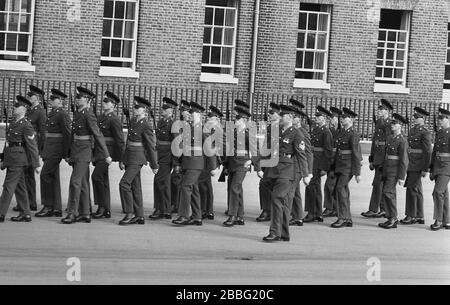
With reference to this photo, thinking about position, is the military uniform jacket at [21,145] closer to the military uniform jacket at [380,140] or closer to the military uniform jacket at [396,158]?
the military uniform jacket at [396,158]

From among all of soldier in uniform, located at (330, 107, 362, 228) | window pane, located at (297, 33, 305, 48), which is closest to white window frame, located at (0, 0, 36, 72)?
window pane, located at (297, 33, 305, 48)

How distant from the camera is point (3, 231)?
15641 mm

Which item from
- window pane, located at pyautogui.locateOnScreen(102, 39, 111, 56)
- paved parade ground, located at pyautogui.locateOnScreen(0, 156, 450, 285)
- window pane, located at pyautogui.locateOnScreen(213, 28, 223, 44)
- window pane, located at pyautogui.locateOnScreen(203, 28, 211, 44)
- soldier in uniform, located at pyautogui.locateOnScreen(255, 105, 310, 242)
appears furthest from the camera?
window pane, located at pyautogui.locateOnScreen(213, 28, 223, 44)

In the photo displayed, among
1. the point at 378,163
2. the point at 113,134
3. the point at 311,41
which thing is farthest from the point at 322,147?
the point at 311,41

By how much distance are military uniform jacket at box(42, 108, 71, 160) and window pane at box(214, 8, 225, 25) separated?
1043 cm

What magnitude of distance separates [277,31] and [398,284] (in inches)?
594

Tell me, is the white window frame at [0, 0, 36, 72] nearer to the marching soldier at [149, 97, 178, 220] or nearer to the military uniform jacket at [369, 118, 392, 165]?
the marching soldier at [149, 97, 178, 220]

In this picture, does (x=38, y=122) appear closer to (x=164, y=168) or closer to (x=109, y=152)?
(x=109, y=152)

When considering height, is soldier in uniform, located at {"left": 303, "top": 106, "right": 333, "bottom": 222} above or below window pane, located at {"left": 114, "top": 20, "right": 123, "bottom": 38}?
below

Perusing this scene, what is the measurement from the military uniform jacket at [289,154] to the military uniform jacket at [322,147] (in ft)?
7.49

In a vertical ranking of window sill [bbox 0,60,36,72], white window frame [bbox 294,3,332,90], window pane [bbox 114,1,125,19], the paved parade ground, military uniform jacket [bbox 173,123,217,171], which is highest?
window pane [bbox 114,1,125,19]

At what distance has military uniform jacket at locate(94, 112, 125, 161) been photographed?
1764 cm

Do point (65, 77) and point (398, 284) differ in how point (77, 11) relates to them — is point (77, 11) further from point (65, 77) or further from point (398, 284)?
point (398, 284)

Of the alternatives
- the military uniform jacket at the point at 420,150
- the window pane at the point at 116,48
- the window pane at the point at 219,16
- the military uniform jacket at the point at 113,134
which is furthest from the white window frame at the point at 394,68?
the military uniform jacket at the point at 113,134
